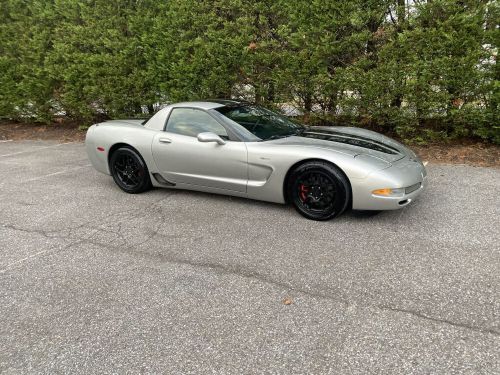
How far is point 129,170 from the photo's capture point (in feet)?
16.1

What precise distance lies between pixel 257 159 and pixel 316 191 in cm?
70

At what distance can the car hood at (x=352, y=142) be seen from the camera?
377 centimetres

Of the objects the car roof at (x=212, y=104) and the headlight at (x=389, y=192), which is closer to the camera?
the headlight at (x=389, y=192)

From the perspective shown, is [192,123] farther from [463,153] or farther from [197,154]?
[463,153]

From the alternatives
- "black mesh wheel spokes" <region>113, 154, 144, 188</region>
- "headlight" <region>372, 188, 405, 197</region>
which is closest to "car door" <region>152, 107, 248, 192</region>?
"black mesh wheel spokes" <region>113, 154, 144, 188</region>

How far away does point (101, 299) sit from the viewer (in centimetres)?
263

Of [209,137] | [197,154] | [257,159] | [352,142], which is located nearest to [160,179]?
[197,154]

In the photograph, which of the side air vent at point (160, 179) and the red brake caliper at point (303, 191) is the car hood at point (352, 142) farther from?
the side air vent at point (160, 179)

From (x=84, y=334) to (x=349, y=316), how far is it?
165 centimetres

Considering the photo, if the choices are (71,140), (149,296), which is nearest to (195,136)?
(149,296)

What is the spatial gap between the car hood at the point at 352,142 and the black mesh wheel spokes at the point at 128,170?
1915 millimetres

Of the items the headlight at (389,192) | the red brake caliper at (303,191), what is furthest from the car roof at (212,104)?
the headlight at (389,192)

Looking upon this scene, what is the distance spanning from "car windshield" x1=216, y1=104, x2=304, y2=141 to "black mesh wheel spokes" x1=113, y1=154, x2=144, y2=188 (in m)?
1.34

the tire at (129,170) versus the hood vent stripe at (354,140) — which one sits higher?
the hood vent stripe at (354,140)
